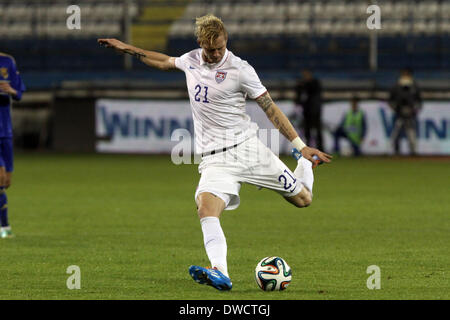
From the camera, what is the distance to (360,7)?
89.4ft

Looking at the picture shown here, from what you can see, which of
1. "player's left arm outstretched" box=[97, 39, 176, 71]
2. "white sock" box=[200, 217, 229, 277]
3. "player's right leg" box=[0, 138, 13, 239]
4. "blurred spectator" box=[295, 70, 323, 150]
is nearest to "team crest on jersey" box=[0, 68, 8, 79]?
"player's right leg" box=[0, 138, 13, 239]

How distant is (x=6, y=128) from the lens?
1045 cm

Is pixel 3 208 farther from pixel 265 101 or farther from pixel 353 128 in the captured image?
pixel 353 128

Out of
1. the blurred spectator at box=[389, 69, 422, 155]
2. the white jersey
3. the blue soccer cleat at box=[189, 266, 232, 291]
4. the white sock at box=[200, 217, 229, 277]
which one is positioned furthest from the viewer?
the blurred spectator at box=[389, 69, 422, 155]

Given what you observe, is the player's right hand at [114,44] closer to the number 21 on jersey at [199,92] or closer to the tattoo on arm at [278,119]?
the number 21 on jersey at [199,92]

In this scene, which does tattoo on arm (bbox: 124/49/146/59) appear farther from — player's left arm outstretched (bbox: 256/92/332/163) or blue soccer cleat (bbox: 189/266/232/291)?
blue soccer cleat (bbox: 189/266/232/291)

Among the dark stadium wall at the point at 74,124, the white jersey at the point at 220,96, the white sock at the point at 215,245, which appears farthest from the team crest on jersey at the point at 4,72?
the dark stadium wall at the point at 74,124

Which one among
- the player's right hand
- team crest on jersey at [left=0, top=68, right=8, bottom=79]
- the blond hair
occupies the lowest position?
the blond hair

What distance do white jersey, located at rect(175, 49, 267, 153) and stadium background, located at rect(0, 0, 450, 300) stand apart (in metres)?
1.12

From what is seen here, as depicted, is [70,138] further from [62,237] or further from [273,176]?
[273,176]

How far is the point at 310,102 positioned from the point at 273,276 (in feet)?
52.2

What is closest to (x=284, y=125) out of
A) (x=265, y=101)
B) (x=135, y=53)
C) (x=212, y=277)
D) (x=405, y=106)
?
(x=265, y=101)

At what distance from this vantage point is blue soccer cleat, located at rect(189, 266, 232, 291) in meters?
6.76

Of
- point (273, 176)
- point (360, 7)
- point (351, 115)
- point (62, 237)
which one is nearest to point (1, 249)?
point (62, 237)
